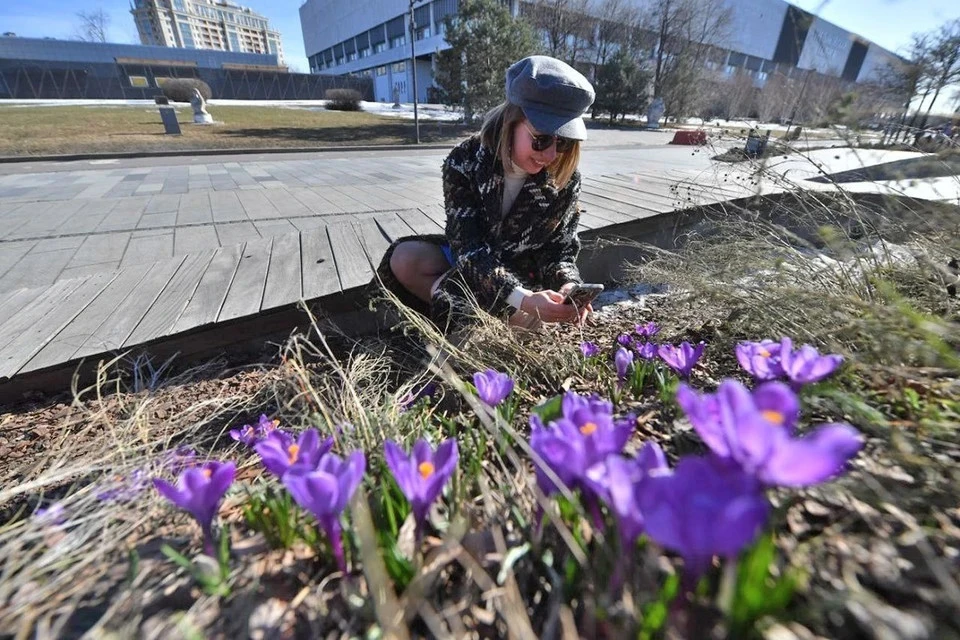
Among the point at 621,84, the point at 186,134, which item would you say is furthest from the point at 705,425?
the point at 621,84

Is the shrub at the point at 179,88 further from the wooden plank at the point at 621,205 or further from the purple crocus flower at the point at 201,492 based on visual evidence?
the purple crocus flower at the point at 201,492

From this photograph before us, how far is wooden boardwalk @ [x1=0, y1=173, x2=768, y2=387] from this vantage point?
71.4 inches

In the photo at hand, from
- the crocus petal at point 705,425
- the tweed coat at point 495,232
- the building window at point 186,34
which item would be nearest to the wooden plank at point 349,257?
the tweed coat at point 495,232

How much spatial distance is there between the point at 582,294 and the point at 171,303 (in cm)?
184

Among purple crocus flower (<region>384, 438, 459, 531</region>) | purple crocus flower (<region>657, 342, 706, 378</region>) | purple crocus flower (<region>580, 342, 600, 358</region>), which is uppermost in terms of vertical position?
purple crocus flower (<region>384, 438, 459, 531</region>)

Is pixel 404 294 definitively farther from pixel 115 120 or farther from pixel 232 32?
pixel 232 32

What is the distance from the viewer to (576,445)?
0.54 metres

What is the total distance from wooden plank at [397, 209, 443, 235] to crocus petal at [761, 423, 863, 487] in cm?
262

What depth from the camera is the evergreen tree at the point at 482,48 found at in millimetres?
16047

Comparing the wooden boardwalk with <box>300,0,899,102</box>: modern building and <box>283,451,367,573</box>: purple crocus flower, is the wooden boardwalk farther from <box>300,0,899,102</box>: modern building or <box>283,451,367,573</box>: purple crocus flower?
<box>300,0,899,102</box>: modern building

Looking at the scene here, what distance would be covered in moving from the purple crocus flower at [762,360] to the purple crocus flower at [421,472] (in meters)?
0.57

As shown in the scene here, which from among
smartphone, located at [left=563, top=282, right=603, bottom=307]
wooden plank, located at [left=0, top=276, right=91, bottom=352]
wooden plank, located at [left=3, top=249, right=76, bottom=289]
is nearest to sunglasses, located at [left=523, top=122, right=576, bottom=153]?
smartphone, located at [left=563, top=282, right=603, bottom=307]

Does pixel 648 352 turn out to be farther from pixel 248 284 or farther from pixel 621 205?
pixel 621 205

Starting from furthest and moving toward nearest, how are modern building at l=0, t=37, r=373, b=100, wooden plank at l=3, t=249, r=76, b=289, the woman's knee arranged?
modern building at l=0, t=37, r=373, b=100, wooden plank at l=3, t=249, r=76, b=289, the woman's knee
